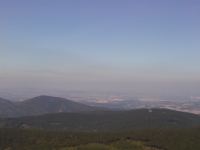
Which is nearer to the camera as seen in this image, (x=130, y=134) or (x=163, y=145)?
(x=163, y=145)

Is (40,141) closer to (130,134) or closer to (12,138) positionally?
(12,138)

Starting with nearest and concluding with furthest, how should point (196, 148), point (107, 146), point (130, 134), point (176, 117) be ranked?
point (196, 148), point (107, 146), point (130, 134), point (176, 117)

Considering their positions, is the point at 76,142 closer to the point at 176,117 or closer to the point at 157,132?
the point at 157,132

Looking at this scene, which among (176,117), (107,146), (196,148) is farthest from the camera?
(176,117)

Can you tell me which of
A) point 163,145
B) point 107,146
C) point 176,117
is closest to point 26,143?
point 107,146

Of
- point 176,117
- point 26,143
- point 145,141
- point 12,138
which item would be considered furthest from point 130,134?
point 176,117

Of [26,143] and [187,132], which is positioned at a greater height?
[187,132]
